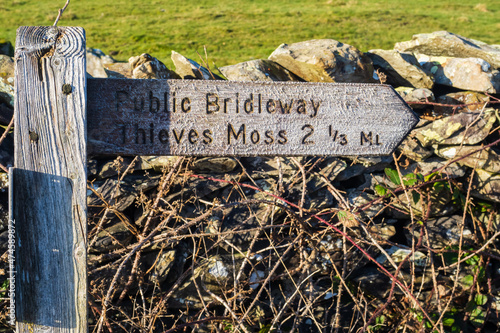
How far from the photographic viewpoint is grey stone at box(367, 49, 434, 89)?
4.30m

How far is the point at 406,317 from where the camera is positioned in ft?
10.7

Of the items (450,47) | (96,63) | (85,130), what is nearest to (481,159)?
(450,47)

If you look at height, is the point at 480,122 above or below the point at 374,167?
above

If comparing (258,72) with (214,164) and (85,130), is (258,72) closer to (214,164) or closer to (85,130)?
(214,164)

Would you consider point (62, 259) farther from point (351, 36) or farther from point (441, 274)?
point (351, 36)

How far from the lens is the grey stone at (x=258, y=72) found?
402 cm

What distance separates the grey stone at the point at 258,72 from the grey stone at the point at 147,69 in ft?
1.96

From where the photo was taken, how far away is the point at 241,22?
39.4 feet

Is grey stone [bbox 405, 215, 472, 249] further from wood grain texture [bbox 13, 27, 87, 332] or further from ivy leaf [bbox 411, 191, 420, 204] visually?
wood grain texture [bbox 13, 27, 87, 332]

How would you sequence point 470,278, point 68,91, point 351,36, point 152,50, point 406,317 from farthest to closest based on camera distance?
1. point 351,36
2. point 152,50
3. point 470,278
4. point 406,317
5. point 68,91

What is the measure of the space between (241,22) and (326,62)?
8.67 meters

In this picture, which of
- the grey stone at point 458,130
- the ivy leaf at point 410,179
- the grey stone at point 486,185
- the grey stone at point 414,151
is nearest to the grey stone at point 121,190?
the ivy leaf at point 410,179

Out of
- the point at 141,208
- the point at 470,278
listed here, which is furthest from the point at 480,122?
the point at 141,208

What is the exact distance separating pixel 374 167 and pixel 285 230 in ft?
3.32
